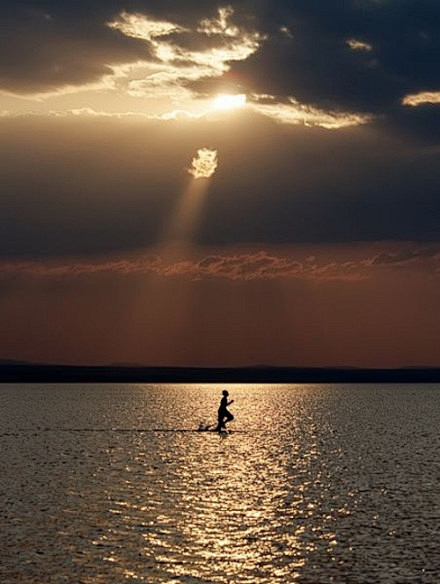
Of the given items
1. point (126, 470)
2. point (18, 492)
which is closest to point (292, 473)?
point (126, 470)

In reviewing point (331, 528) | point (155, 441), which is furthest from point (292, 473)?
point (155, 441)

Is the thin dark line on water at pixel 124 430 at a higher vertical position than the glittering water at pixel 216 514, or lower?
lower

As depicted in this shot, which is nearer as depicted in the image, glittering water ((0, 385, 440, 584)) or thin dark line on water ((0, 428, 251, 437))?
glittering water ((0, 385, 440, 584))

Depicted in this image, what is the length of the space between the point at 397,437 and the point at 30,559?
292ft

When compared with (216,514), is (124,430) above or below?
below

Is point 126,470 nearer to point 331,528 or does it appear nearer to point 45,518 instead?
point 45,518

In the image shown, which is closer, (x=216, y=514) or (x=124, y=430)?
(x=216, y=514)

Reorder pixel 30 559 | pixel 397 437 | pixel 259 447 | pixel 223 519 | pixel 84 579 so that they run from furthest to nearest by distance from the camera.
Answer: pixel 397 437, pixel 259 447, pixel 223 519, pixel 30 559, pixel 84 579

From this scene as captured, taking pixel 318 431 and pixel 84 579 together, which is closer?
pixel 84 579

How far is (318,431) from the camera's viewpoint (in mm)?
133250

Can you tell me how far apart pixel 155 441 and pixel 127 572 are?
66.5 m

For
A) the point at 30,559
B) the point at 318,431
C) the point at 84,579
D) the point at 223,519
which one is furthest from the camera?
the point at 318,431

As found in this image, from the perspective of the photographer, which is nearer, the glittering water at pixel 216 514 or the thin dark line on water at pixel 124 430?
the glittering water at pixel 216 514

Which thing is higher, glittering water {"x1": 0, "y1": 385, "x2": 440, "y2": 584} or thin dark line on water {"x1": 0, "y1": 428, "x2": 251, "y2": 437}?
glittering water {"x1": 0, "y1": 385, "x2": 440, "y2": 584}
